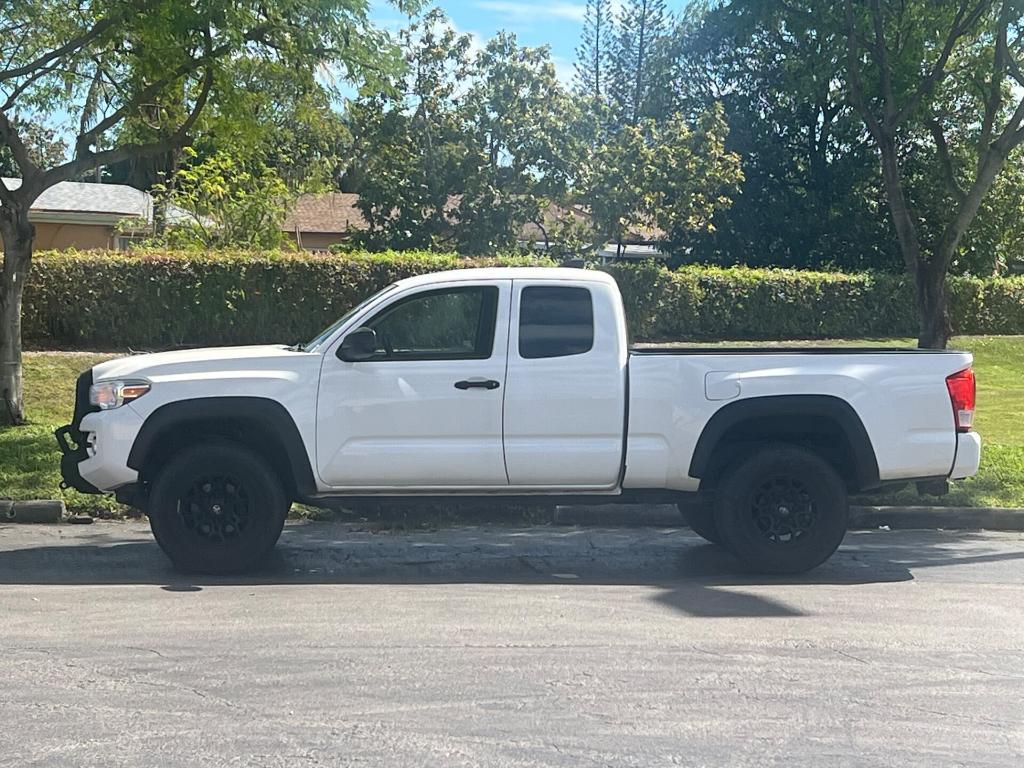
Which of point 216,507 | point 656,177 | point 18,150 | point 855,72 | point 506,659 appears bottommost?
point 506,659

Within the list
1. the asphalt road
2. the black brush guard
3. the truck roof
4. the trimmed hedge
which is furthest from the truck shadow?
the trimmed hedge

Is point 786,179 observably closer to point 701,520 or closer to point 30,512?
point 701,520

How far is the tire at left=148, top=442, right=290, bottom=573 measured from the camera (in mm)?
7277

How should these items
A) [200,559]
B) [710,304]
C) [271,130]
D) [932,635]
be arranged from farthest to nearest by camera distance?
[710,304] → [271,130] → [200,559] → [932,635]

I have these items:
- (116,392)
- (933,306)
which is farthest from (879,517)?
(116,392)

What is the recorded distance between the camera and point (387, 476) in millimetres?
7410

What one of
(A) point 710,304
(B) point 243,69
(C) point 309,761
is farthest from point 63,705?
(A) point 710,304

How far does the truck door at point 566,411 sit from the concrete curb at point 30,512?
4.35m

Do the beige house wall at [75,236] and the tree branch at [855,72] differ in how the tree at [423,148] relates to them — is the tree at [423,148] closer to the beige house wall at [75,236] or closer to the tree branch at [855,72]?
the beige house wall at [75,236]

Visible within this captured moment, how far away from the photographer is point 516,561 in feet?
26.6

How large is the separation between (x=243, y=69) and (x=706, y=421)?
7051mm

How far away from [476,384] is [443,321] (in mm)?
657

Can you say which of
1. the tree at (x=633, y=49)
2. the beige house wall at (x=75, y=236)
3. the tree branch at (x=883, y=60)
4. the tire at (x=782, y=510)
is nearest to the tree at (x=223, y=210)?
the beige house wall at (x=75, y=236)

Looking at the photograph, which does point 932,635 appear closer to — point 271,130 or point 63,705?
point 63,705
